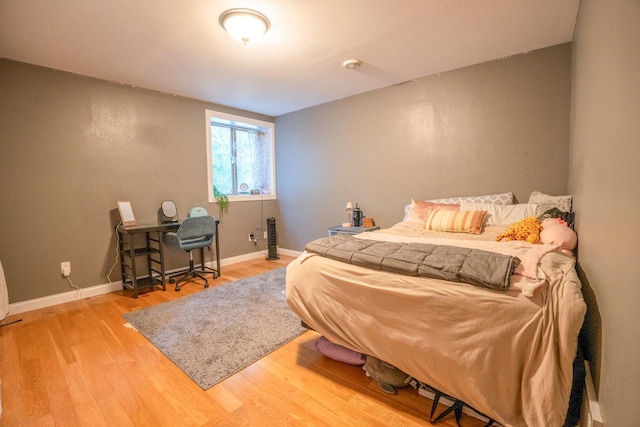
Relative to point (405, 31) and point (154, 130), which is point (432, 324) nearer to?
point (405, 31)

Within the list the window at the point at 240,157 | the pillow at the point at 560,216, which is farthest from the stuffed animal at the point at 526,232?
the window at the point at 240,157

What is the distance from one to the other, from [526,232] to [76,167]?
4297 mm

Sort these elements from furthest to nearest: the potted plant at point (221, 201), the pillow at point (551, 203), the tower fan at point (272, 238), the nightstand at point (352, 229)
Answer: the tower fan at point (272, 238) → the potted plant at point (221, 201) → the nightstand at point (352, 229) → the pillow at point (551, 203)

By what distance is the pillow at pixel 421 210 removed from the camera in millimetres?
2978

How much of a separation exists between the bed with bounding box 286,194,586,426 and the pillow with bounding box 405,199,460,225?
4.14 ft

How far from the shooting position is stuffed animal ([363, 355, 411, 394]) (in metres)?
1.58

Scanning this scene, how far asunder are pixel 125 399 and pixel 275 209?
3.71 metres

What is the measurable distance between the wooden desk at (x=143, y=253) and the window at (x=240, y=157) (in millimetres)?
987

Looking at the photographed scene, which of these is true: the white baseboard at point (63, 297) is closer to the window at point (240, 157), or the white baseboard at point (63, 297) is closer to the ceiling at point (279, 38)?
the window at point (240, 157)

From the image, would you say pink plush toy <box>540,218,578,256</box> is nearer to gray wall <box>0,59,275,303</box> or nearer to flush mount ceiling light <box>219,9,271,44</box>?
flush mount ceiling light <box>219,9,271,44</box>

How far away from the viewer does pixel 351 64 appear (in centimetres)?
290

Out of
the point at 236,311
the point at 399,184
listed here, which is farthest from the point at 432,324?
the point at 399,184

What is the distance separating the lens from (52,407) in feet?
5.06

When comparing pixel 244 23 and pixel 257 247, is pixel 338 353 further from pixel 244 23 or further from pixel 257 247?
pixel 257 247
